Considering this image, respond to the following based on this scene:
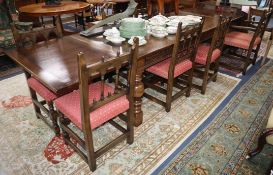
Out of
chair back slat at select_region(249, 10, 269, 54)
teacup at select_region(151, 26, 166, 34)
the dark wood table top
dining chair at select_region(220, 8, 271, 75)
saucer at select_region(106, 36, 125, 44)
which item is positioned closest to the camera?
the dark wood table top

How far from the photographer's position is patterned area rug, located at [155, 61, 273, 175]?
1.83m

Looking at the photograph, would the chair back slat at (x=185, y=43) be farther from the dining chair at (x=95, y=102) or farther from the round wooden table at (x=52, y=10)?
the round wooden table at (x=52, y=10)

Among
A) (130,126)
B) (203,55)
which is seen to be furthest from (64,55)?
(203,55)

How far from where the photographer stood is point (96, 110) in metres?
1.62

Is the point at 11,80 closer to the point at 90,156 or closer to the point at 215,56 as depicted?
the point at 90,156

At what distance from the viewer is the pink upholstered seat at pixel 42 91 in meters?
1.92

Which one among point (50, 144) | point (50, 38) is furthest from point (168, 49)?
point (50, 144)

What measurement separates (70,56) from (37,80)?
0.48 meters

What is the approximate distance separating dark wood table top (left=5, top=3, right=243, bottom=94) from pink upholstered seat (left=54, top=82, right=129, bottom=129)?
11 cm

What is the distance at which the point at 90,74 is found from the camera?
133 centimetres

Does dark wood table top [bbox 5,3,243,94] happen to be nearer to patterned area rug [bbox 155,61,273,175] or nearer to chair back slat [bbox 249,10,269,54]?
patterned area rug [bbox 155,61,273,175]

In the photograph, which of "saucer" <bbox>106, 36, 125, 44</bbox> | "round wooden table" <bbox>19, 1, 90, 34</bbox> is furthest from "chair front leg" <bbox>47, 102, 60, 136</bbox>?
"round wooden table" <bbox>19, 1, 90, 34</bbox>

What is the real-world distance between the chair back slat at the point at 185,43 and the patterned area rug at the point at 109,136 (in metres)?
0.54

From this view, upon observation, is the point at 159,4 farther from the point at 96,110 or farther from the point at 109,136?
the point at 96,110
